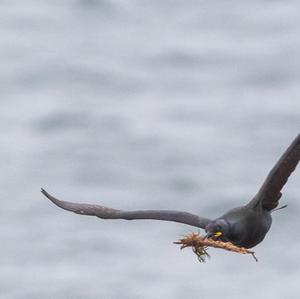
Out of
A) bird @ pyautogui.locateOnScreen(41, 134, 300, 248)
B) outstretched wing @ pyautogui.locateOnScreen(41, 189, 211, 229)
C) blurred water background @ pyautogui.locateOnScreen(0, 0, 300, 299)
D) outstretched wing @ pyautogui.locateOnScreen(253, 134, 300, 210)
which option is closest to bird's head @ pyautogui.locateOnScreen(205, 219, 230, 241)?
bird @ pyautogui.locateOnScreen(41, 134, 300, 248)

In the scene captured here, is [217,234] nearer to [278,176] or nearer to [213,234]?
[213,234]

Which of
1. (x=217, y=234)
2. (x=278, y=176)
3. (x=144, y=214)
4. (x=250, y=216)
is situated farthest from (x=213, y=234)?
(x=144, y=214)

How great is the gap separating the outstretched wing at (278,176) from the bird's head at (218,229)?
574 mm

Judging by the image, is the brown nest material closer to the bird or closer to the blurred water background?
the bird

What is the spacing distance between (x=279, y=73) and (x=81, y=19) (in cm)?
865

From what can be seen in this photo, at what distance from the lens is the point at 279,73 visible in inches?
1722

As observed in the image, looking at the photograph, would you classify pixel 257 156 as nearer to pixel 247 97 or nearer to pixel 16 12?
pixel 247 97

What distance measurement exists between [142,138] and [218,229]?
2312cm

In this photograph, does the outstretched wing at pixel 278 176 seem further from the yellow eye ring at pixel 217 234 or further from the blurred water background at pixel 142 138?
the blurred water background at pixel 142 138

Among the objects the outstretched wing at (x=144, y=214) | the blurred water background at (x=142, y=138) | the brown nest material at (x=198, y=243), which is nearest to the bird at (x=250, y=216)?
the outstretched wing at (x=144, y=214)

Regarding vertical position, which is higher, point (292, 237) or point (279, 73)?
point (279, 73)

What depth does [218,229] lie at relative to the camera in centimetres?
1777

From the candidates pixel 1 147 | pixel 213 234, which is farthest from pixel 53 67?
pixel 213 234

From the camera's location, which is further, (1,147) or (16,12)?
(16,12)
